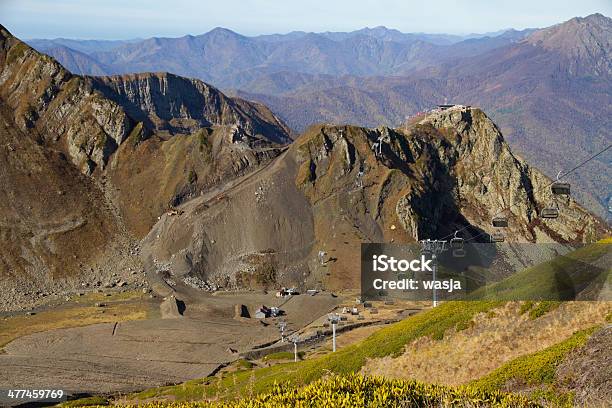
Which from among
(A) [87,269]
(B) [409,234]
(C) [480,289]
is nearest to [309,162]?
(B) [409,234]

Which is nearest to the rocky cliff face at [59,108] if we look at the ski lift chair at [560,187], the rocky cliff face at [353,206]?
the rocky cliff face at [353,206]

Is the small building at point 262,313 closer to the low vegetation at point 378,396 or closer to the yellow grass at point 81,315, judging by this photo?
the yellow grass at point 81,315

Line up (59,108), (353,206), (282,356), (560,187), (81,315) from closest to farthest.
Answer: (560,187) → (282,356) → (81,315) → (353,206) → (59,108)

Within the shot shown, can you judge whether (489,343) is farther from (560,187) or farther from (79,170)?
(79,170)

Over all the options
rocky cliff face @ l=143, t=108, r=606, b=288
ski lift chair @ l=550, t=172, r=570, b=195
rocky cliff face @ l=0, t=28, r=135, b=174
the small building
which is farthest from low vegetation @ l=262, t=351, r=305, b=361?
rocky cliff face @ l=0, t=28, r=135, b=174

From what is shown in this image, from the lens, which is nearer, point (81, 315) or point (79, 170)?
point (81, 315)

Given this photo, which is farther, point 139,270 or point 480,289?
point 139,270

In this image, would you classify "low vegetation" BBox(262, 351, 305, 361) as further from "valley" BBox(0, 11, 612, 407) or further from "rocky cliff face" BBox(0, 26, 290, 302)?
"rocky cliff face" BBox(0, 26, 290, 302)

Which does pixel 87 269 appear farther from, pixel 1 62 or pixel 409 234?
pixel 1 62

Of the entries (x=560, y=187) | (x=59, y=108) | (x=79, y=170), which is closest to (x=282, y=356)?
(x=560, y=187)
